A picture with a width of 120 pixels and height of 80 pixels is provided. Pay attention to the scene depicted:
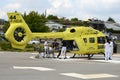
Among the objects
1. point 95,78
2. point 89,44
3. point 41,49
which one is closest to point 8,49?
point 41,49

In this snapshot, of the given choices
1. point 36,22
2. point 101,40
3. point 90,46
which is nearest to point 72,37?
point 90,46

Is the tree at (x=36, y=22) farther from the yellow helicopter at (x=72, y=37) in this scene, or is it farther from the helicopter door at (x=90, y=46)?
the helicopter door at (x=90, y=46)

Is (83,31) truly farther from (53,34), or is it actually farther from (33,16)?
(33,16)

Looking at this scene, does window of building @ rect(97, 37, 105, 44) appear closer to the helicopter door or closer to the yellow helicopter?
the yellow helicopter

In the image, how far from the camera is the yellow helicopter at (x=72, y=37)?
33469 mm

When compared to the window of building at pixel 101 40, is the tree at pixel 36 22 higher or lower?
higher

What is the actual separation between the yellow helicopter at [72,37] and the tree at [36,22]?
5173cm

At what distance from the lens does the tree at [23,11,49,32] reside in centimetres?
8662

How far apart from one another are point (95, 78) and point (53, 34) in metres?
16.4

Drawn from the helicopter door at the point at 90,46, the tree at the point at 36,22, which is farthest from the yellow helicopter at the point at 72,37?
the tree at the point at 36,22

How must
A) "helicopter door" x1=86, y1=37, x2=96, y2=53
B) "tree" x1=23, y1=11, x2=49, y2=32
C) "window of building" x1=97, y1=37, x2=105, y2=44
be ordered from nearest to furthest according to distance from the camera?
"helicopter door" x1=86, y1=37, x2=96, y2=53, "window of building" x1=97, y1=37, x2=105, y2=44, "tree" x1=23, y1=11, x2=49, y2=32

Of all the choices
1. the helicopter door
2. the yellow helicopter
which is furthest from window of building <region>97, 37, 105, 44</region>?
the helicopter door

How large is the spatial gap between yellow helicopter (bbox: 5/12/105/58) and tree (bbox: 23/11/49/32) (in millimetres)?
51732

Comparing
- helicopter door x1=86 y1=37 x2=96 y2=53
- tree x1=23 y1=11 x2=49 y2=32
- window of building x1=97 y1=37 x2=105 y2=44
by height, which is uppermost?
tree x1=23 y1=11 x2=49 y2=32
